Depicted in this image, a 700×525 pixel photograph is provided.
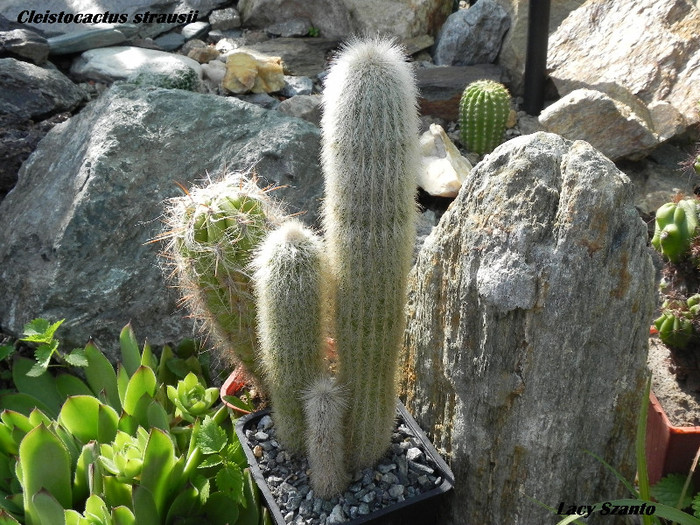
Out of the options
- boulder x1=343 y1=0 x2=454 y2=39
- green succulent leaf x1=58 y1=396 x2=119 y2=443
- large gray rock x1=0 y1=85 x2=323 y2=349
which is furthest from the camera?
boulder x1=343 y1=0 x2=454 y2=39

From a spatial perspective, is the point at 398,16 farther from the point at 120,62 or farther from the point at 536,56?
the point at 120,62

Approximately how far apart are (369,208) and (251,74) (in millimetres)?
3339

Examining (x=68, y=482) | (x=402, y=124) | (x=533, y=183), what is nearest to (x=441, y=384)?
(x=533, y=183)

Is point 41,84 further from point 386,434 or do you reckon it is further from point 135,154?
point 386,434

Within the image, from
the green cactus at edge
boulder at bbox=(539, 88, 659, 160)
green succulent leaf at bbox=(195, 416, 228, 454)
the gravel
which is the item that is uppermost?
boulder at bbox=(539, 88, 659, 160)

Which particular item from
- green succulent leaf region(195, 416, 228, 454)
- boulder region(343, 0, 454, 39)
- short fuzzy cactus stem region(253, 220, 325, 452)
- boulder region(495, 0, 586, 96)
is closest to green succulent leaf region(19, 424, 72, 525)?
green succulent leaf region(195, 416, 228, 454)

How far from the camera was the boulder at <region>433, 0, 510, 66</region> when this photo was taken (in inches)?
216

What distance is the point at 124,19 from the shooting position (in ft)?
19.5

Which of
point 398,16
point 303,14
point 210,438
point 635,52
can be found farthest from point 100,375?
point 303,14

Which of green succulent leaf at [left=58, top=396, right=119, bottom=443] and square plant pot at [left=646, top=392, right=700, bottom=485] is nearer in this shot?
square plant pot at [left=646, top=392, right=700, bottom=485]

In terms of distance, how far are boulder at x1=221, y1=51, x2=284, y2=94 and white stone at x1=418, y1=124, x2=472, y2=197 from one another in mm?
1384

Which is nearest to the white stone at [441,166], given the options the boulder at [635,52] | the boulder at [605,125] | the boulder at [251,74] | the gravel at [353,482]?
the boulder at [605,125]

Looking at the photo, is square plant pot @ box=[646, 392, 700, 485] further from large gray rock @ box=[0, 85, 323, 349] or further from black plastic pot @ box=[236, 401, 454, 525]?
large gray rock @ box=[0, 85, 323, 349]

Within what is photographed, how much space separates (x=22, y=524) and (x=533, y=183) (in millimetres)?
1996
